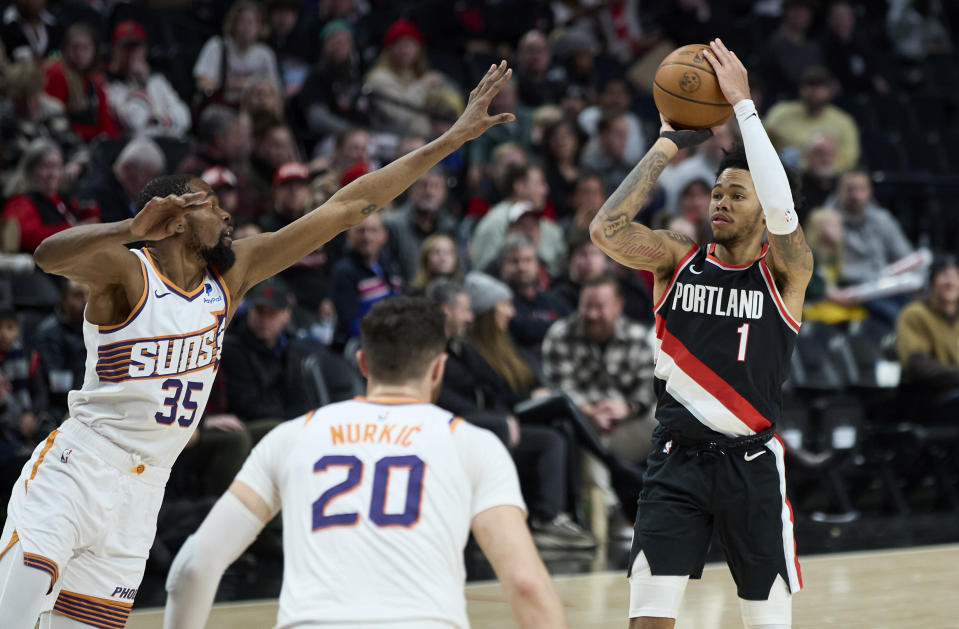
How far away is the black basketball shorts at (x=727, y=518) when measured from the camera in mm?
4047

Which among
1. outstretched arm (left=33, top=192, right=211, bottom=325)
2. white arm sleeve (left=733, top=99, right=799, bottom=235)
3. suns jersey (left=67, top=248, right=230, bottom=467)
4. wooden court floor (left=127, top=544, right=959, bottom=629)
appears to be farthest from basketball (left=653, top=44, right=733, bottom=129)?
wooden court floor (left=127, top=544, right=959, bottom=629)

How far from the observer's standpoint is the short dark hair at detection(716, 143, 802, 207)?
4.31 meters

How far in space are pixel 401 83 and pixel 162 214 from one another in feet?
24.9

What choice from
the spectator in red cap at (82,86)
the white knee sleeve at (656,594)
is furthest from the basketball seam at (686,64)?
the spectator in red cap at (82,86)

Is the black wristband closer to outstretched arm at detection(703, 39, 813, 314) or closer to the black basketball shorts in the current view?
outstretched arm at detection(703, 39, 813, 314)

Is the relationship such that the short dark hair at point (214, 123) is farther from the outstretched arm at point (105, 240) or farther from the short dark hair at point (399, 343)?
the short dark hair at point (399, 343)

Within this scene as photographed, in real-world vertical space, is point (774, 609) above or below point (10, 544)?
below

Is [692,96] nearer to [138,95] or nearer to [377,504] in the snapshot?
[377,504]

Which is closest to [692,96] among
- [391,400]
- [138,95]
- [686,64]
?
[686,64]

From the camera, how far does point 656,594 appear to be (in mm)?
4016

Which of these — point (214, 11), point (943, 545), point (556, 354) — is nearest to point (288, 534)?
point (556, 354)

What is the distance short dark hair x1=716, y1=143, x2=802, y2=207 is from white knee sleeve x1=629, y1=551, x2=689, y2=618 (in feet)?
4.40

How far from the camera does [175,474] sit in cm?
739

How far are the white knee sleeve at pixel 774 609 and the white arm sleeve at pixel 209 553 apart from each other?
6.26 feet
